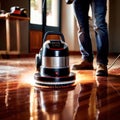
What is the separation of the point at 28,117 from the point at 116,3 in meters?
5.24

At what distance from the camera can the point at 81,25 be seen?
208 cm

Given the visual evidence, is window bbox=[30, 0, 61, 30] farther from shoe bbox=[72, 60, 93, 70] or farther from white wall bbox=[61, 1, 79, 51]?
shoe bbox=[72, 60, 93, 70]

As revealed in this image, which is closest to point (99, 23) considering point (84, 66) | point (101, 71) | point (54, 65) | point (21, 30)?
point (101, 71)

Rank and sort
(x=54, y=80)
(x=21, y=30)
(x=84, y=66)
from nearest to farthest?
(x=54, y=80), (x=84, y=66), (x=21, y=30)

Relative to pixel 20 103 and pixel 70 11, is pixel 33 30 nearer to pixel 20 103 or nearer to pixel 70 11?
pixel 70 11

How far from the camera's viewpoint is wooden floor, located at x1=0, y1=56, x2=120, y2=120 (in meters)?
0.81

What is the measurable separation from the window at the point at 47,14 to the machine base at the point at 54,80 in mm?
3146

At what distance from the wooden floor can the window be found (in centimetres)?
314

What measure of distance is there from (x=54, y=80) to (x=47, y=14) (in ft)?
11.7

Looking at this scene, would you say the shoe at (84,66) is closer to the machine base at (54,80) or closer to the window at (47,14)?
the machine base at (54,80)

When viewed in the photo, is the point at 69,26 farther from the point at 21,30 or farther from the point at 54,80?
the point at 54,80

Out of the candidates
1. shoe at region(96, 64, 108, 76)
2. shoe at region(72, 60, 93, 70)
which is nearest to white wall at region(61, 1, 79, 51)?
shoe at region(72, 60, 93, 70)

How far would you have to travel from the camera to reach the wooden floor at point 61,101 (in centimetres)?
81

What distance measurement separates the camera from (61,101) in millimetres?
1022
